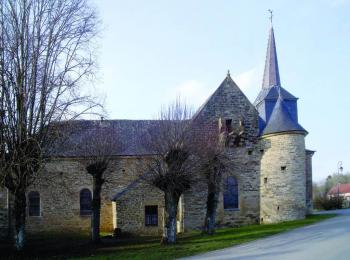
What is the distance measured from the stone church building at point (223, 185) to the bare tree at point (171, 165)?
2.71 metres

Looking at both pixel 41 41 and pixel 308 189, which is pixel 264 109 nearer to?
pixel 308 189

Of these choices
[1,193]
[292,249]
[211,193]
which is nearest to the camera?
[292,249]

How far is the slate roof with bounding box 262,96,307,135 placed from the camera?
94.5 ft

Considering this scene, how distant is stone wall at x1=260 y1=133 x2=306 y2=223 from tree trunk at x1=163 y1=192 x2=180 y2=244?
8.37m

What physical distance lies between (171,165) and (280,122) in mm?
9773

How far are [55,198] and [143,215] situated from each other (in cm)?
691

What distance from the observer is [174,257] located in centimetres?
1728

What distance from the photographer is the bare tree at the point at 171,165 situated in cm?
2262

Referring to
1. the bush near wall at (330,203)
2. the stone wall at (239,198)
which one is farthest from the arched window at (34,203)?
the bush near wall at (330,203)

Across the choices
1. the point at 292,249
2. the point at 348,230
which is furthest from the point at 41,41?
the point at 348,230

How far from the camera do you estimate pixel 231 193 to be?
99.6ft

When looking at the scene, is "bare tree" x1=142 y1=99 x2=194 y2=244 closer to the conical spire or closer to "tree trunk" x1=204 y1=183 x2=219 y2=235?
"tree trunk" x1=204 y1=183 x2=219 y2=235

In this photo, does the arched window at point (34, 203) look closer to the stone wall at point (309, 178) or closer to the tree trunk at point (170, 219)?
the tree trunk at point (170, 219)

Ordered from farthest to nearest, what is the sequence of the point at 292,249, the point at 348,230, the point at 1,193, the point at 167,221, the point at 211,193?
the point at 1,193 < the point at 211,193 < the point at 167,221 < the point at 348,230 < the point at 292,249
